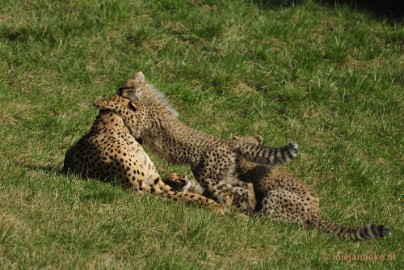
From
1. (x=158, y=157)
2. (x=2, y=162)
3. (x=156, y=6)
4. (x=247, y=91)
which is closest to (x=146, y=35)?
(x=156, y=6)

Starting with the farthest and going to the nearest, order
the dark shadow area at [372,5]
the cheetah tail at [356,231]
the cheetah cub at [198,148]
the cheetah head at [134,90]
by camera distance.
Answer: the dark shadow area at [372,5]
the cheetah head at [134,90]
the cheetah cub at [198,148]
the cheetah tail at [356,231]

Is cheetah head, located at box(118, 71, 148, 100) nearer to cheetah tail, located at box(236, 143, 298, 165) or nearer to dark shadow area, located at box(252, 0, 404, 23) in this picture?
cheetah tail, located at box(236, 143, 298, 165)

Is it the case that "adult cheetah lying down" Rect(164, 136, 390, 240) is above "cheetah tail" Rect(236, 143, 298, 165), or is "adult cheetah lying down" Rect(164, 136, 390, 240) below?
below

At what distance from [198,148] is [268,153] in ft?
2.35

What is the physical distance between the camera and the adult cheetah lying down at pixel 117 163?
830 cm

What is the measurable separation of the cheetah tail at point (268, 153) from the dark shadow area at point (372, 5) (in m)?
4.64

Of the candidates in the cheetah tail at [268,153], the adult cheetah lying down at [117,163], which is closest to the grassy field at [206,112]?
the adult cheetah lying down at [117,163]

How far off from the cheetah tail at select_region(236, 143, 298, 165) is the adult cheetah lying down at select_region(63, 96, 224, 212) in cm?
65

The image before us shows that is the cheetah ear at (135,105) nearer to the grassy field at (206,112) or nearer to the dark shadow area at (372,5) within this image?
the grassy field at (206,112)

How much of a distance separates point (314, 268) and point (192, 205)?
4.21 feet

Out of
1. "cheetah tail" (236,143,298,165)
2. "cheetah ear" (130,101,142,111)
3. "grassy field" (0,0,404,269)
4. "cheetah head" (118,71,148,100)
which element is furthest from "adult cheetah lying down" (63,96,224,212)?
"cheetah tail" (236,143,298,165)

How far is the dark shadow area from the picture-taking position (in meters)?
13.1

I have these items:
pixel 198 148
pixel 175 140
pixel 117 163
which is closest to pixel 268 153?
pixel 198 148

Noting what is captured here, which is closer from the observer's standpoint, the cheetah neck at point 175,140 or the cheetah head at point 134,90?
the cheetah neck at point 175,140
